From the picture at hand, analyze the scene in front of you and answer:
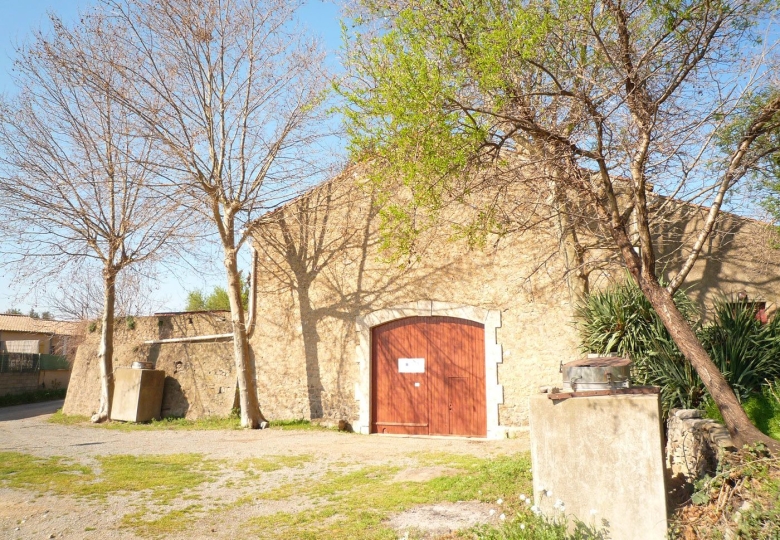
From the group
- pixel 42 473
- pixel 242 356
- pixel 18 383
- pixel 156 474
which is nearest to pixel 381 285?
pixel 242 356

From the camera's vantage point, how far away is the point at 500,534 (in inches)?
168

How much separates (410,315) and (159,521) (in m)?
6.44

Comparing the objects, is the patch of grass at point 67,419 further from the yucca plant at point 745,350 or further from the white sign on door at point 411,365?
the yucca plant at point 745,350

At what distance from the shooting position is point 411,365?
36.2 feet

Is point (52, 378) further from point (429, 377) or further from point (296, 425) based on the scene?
point (429, 377)

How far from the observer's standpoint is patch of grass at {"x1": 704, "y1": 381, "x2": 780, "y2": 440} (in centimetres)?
581

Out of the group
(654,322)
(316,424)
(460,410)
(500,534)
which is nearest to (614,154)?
(654,322)

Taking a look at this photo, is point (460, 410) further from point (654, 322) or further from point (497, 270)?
point (654, 322)

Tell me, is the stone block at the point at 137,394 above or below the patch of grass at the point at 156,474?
above

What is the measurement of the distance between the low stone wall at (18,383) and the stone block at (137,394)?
34.4 ft

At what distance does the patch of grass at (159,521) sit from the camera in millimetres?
4938

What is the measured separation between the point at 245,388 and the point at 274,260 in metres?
2.73

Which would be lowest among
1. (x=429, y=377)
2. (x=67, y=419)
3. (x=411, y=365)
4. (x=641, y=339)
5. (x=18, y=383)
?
(x=67, y=419)

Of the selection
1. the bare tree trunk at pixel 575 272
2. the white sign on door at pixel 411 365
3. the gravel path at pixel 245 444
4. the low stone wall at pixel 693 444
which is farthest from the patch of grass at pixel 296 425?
the low stone wall at pixel 693 444
